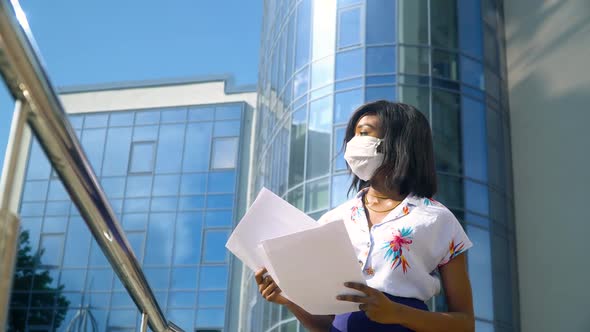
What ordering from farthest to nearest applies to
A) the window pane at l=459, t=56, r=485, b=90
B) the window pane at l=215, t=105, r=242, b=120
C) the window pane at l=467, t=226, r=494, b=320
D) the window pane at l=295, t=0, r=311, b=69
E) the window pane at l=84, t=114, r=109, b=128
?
1. the window pane at l=84, t=114, r=109, b=128
2. the window pane at l=215, t=105, r=242, b=120
3. the window pane at l=295, t=0, r=311, b=69
4. the window pane at l=459, t=56, r=485, b=90
5. the window pane at l=467, t=226, r=494, b=320

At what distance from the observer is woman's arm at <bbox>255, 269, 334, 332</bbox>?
2068mm

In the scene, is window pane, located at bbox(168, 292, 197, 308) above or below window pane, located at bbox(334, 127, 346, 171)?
below

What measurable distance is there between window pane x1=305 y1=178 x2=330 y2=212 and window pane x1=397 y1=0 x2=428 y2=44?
2.67m

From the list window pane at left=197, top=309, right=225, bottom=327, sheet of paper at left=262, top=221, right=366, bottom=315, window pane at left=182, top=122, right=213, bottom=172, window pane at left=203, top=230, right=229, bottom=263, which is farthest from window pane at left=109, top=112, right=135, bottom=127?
sheet of paper at left=262, top=221, right=366, bottom=315

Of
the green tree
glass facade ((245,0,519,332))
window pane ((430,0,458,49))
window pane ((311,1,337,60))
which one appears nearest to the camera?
the green tree

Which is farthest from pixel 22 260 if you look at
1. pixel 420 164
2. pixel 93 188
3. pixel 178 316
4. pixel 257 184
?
pixel 178 316

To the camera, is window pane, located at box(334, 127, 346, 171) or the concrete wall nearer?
window pane, located at box(334, 127, 346, 171)

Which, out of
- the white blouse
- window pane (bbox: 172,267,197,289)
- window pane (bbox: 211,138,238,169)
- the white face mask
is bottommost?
the white blouse

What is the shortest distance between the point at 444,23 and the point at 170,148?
14362 mm

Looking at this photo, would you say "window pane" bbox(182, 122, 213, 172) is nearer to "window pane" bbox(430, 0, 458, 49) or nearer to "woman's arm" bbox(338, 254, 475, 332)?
"window pane" bbox(430, 0, 458, 49)

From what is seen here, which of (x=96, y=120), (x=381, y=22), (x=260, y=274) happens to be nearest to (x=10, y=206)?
(x=260, y=274)

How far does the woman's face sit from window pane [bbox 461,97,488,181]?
1066cm

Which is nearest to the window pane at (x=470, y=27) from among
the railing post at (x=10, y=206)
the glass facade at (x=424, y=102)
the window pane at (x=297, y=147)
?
the glass facade at (x=424, y=102)

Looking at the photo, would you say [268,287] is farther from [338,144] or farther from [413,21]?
[413,21]
